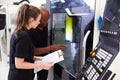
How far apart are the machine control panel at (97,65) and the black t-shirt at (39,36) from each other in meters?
1.12

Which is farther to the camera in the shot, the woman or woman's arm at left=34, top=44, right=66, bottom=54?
woman's arm at left=34, top=44, right=66, bottom=54

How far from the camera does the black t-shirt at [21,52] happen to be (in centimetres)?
195

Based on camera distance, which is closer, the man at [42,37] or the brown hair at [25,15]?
the brown hair at [25,15]

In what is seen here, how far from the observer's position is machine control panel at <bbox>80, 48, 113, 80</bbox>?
1.38 metres

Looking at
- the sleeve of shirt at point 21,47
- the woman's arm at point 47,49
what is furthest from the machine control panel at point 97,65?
the woman's arm at point 47,49

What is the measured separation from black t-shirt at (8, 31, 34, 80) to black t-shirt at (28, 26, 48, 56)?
53cm

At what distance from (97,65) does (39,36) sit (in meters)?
1.33

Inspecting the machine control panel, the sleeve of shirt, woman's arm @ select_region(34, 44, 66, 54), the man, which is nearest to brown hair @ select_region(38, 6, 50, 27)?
the man

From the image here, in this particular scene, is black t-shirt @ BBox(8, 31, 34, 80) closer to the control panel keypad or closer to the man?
the man

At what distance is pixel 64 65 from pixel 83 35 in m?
0.77

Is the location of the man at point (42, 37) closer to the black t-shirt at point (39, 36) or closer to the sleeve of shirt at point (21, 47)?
the black t-shirt at point (39, 36)

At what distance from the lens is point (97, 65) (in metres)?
1.46

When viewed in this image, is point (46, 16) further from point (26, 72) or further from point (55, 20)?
point (26, 72)

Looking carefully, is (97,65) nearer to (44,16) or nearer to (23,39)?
(23,39)
